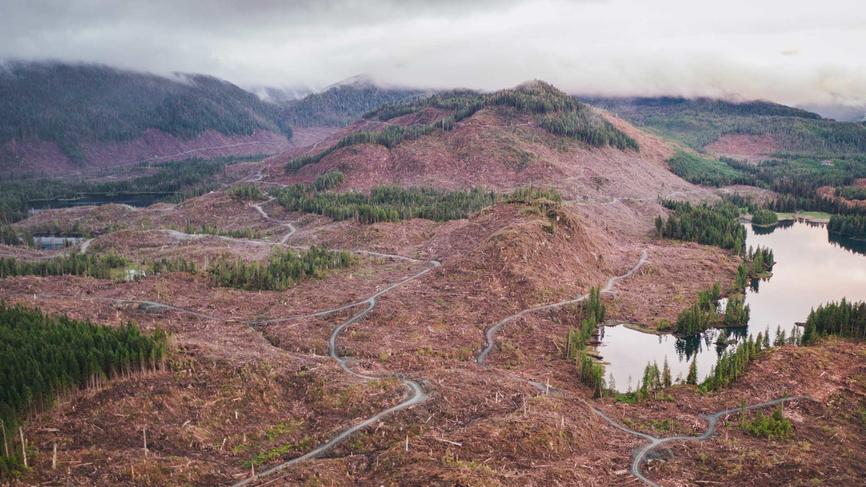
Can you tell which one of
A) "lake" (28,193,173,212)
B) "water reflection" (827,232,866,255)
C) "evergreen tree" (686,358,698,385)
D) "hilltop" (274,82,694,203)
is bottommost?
"water reflection" (827,232,866,255)

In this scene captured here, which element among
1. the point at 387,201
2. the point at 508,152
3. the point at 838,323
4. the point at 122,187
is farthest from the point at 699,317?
the point at 122,187

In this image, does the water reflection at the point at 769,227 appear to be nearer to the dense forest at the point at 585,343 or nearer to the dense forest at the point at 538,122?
the dense forest at the point at 538,122

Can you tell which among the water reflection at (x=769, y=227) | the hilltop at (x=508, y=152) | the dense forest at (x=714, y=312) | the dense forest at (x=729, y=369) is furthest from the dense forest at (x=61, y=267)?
the water reflection at (x=769, y=227)

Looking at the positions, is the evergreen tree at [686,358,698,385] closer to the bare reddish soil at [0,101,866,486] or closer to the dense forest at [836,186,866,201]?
the bare reddish soil at [0,101,866,486]

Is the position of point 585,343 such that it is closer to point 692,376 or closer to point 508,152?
point 692,376

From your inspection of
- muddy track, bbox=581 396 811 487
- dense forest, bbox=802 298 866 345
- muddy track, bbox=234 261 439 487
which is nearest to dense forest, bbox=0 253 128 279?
muddy track, bbox=234 261 439 487

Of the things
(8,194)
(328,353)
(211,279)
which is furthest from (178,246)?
(8,194)
